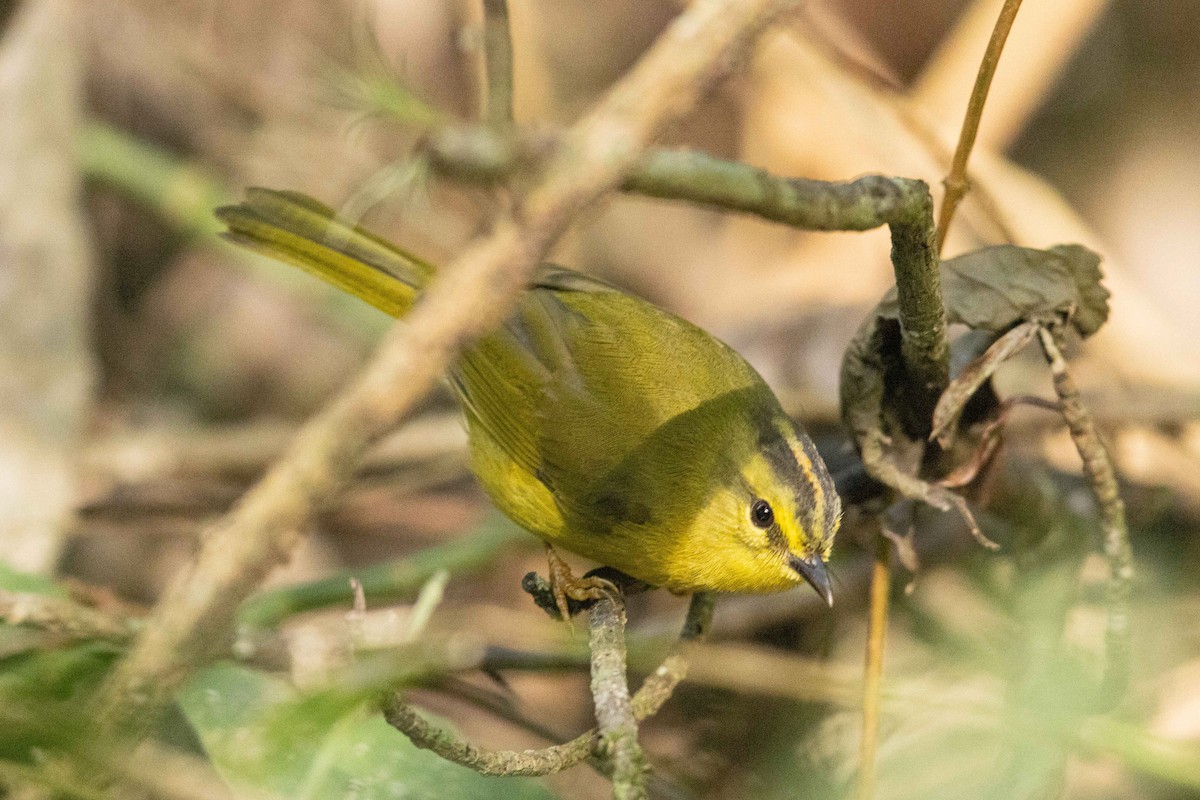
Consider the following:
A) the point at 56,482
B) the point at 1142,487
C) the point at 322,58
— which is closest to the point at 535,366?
the point at 56,482

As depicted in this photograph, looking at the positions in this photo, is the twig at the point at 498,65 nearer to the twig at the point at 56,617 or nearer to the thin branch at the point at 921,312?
the thin branch at the point at 921,312

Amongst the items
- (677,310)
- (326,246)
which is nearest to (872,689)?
(326,246)

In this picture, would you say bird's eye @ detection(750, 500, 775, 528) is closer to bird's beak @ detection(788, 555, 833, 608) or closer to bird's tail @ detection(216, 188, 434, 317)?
bird's beak @ detection(788, 555, 833, 608)

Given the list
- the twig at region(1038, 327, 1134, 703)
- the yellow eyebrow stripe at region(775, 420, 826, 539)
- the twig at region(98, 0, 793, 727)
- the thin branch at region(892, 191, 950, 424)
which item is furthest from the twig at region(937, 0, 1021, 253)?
the twig at region(98, 0, 793, 727)

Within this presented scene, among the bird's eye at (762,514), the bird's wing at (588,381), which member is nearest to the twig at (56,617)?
the bird's wing at (588,381)

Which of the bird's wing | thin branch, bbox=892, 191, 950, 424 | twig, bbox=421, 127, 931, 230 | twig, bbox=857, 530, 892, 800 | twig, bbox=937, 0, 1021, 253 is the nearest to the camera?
twig, bbox=421, 127, 931, 230
